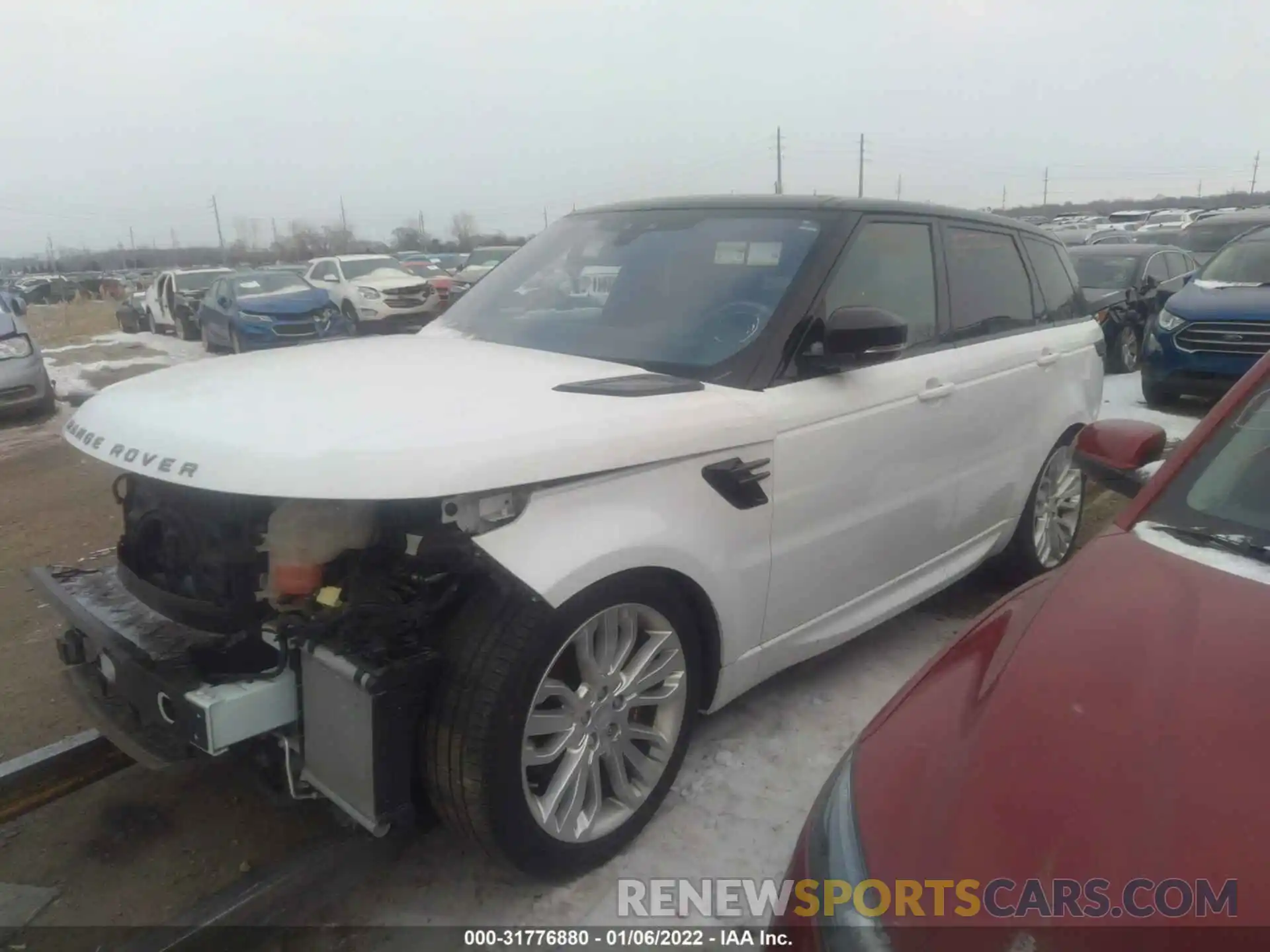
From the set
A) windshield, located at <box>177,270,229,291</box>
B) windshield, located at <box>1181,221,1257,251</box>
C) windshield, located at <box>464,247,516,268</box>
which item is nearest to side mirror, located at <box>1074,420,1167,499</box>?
windshield, located at <box>1181,221,1257,251</box>

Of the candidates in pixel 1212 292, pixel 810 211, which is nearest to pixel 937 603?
pixel 810 211

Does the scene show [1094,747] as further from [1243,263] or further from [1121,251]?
[1121,251]

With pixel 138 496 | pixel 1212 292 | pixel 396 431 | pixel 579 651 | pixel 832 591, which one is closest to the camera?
pixel 396 431

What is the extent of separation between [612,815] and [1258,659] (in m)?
1.57

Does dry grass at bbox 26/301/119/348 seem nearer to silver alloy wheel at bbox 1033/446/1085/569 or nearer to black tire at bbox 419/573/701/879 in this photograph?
silver alloy wheel at bbox 1033/446/1085/569

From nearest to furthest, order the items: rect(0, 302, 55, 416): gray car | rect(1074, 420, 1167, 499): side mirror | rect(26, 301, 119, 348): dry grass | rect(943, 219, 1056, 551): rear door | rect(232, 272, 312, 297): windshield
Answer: rect(1074, 420, 1167, 499): side mirror → rect(943, 219, 1056, 551): rear door → rect(0, 302, 55, 416): gray car → rect(232, 272, 312, 297): windshield → rect(26, 301, 119, 348): dry grass

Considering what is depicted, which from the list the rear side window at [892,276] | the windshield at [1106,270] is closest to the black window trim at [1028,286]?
the rear side window at [892,276]

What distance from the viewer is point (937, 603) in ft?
14.3

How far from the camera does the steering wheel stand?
286cm

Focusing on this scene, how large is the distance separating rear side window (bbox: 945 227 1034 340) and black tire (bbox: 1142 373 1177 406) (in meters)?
5.70

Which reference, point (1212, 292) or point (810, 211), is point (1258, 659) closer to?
point (810, 211)

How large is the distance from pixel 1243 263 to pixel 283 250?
221 feet

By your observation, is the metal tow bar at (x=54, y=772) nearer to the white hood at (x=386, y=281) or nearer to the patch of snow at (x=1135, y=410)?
the patch of snow at (x=1135, y=410)

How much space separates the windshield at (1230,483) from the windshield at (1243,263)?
822 centimetres
